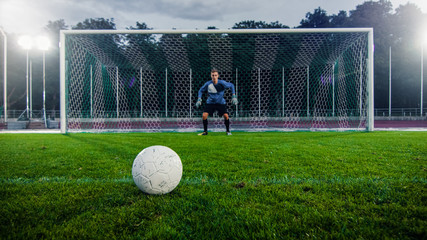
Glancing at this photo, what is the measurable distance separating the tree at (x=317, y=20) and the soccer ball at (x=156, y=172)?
114 ft

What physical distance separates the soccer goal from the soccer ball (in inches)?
328

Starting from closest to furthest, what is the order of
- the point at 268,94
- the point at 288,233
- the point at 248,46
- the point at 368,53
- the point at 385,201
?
the point at 288,233 → the point at 385,201 → the point at 368,53 → the point at 248,46 → the point at 268,94

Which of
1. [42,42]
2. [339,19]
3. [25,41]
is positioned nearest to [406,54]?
[339,19]

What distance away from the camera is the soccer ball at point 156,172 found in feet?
7.49

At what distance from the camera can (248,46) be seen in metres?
11.3

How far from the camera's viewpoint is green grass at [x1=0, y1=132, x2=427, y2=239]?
1.63 m

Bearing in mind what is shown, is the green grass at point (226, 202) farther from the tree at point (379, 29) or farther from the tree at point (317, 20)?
the tree at point (317, 20)

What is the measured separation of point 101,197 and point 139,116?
43.5ft

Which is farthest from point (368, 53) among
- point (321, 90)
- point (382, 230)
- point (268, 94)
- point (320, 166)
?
point (382, 230)

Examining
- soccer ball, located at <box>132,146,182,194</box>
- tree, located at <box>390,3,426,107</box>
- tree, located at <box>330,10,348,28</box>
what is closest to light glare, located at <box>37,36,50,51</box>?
soccer ball, located at <box>132,146,182,194</box>

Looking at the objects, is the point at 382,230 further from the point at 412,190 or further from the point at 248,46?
the point at 248,46

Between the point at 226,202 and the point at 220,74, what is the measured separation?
1284 centimetres

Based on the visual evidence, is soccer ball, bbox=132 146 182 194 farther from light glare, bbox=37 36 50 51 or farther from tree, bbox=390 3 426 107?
tree, bbox=390 3 426 107

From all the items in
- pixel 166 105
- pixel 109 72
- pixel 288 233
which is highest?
pixel 109 72
